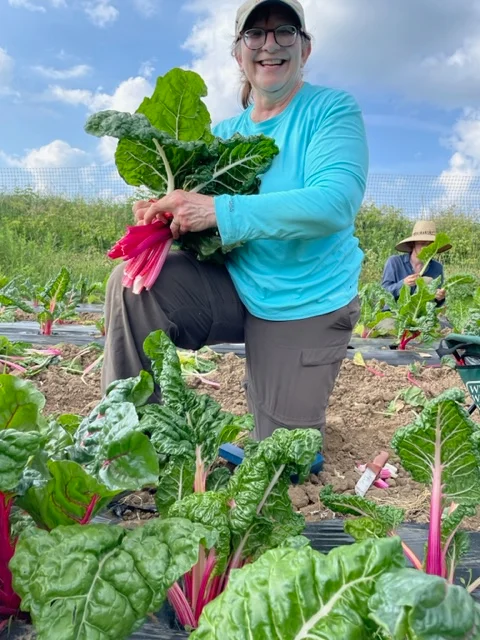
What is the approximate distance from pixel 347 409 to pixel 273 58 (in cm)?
177

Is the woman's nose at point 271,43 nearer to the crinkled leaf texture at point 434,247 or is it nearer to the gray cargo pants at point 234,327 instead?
the gray cargo pants at point 234,327

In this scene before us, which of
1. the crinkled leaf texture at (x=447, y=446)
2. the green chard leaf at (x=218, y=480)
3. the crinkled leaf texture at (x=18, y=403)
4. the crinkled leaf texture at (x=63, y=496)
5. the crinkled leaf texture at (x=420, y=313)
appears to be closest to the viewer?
the crinkled leaf texture at (x=63, y=496)

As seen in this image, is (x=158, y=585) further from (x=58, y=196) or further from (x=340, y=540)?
(x=58, y=196)

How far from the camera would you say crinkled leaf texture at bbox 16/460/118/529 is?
112 centimetres

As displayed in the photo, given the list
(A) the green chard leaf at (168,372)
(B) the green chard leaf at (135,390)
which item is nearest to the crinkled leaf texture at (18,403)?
(B) the green chard leaf at (135,390)

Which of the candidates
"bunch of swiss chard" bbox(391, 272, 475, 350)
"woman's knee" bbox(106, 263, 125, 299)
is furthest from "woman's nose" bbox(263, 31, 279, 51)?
Result: "bunch of swiss chard" bbox(391, 272, 475, 350)

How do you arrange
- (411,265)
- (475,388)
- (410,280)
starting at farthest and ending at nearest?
(411,265) → (410,280) → (475,388)

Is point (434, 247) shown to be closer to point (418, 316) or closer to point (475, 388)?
point (418, 316)

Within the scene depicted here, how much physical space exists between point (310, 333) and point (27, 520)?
4.54ft

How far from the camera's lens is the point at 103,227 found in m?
13.5

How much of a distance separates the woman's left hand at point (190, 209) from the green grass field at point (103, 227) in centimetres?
918

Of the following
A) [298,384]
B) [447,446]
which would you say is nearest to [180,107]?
[298,384]

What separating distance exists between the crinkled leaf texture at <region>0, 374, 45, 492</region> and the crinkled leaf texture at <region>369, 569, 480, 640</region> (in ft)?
2.12

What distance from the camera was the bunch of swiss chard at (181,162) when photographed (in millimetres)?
2242
